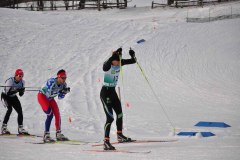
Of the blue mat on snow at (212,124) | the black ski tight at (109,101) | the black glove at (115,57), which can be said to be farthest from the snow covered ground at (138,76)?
the black glove at (115,57)

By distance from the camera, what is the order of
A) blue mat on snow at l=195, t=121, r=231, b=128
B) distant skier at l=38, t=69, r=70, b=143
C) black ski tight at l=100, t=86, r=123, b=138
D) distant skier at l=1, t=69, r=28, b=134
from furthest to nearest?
1. blue mat on snow at l=195, t=121, r=231, b=128
2. distant skier at l=1, t=69, r=28, b=134
3. distant skier at l=38, t=69, r=70, b=143
4. black ski tight at l=100, t=86, r=123, b=138

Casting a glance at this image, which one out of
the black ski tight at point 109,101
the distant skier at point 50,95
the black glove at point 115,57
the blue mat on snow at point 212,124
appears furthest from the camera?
the blue mat on snow at point 212,124

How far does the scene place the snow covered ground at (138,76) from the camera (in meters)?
8.71

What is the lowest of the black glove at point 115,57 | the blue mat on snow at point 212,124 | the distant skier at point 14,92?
the blue mat on snow at point 212,124

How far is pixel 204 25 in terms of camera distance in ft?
98.7

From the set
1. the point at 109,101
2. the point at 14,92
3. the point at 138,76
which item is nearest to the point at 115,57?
the point at 109,101

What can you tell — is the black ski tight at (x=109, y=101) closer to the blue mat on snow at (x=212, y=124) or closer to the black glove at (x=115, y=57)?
the black glove at (x=115, y=57)

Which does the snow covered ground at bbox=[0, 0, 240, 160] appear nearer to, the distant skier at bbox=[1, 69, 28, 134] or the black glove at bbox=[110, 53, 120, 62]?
the distant skier at bbox=[1, 69, 28, 134]

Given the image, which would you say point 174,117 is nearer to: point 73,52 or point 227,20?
point 73,52

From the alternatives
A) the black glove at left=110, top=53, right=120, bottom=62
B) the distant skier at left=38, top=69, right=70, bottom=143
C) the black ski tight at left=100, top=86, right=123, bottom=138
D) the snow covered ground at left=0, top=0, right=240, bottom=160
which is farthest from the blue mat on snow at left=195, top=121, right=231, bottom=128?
the black glove at left=110, top=53, right=120, bottom=62

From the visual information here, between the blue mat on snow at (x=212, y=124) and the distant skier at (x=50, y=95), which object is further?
the blue mat on snow at (x=212, y=124)

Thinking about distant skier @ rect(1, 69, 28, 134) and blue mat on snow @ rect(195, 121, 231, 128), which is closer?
distant skier @ rect(1, 69, 28, 134)

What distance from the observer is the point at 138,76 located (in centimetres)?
2028

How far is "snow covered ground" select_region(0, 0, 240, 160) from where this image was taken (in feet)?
28.6
